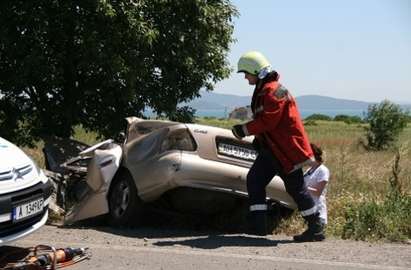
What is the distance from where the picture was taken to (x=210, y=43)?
1080cm

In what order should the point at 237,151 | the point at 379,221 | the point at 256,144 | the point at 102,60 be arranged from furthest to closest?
1. the point at 102,60
2. the point at 237,151
3. the point at 379,221
4. the point at 256,144

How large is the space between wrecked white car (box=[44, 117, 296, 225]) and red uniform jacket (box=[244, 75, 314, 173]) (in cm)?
55

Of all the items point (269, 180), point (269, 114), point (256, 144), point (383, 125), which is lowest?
point (383, 125)

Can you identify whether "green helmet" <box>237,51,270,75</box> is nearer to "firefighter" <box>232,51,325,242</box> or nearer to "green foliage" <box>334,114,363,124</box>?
"firefighter" <box>232,51,325,242</box>

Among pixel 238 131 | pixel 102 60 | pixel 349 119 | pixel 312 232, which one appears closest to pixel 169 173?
pixel 238 131

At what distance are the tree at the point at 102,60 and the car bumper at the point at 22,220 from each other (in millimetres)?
4227

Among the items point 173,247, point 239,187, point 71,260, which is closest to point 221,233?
point 239,187

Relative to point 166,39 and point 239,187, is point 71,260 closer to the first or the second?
point 239,187

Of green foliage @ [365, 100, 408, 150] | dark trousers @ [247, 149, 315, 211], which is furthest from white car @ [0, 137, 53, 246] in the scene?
green foliage @ [365, 100, 408, 150]

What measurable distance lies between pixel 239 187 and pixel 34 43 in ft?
15.2

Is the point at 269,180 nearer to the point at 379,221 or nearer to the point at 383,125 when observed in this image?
the point at 379,221

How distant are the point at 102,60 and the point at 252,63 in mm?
3623

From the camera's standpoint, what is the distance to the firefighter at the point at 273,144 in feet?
19.9

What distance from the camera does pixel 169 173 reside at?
6.27 metres
